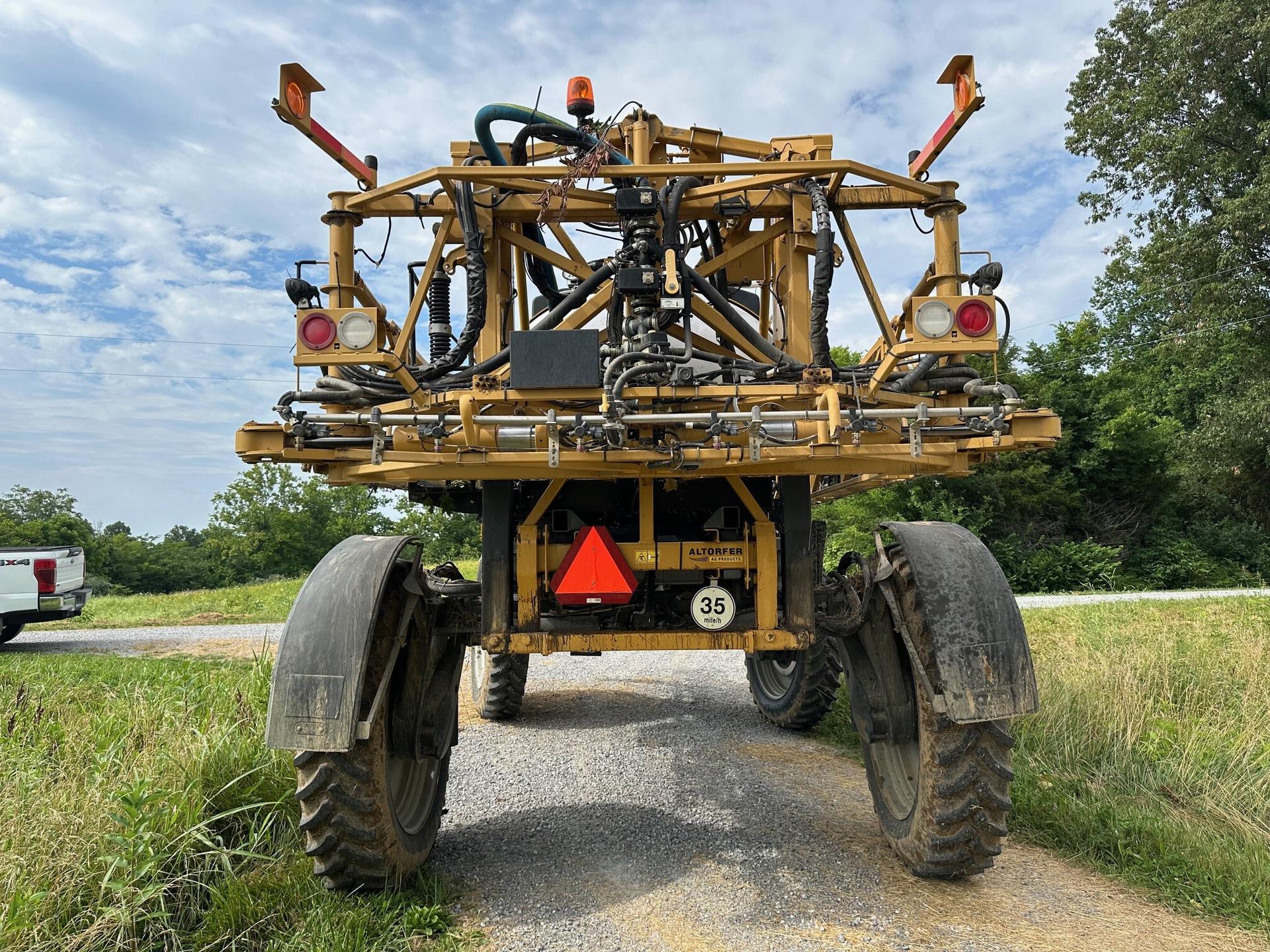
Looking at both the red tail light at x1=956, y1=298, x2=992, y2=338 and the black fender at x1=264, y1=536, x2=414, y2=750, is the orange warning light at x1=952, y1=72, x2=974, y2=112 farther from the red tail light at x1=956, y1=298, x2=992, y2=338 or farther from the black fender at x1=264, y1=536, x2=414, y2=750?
the black fender at x1=264, y1=536, x2=414, y2=750

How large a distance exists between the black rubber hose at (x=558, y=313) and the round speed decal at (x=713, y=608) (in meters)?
1.31

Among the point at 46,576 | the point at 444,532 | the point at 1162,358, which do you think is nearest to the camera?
the point at 46,576

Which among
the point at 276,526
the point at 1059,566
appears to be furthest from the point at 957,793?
the point at 276,526

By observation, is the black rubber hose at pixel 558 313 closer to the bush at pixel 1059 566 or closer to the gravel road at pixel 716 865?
the gravel road at pixel 716 865

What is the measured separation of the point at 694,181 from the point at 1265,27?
59.9ft

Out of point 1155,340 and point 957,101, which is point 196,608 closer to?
point 957,101

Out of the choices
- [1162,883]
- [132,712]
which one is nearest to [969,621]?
[1162,883]

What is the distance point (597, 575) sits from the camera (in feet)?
11.4

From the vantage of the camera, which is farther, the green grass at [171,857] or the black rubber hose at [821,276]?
the black rubber hose at [821,276]

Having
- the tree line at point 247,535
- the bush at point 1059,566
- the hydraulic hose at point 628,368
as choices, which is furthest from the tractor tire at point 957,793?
the tree line at point 247,535

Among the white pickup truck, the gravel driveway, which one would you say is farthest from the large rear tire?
the white pickup truck

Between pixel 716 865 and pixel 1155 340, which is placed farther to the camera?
pixel 1155 340

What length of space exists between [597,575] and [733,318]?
1337 mm

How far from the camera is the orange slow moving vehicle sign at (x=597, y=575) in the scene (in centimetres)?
346
